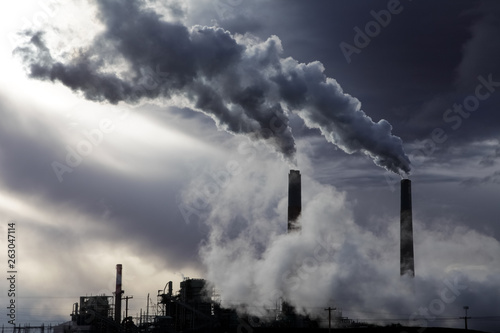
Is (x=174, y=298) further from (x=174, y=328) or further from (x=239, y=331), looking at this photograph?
(x=239, y=331)

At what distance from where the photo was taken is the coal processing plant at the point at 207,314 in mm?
81500

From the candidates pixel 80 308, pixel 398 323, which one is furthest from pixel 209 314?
pixel 398 323

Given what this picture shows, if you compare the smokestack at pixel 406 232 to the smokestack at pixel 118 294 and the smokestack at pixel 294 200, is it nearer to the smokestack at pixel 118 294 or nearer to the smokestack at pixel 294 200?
the smokestack at pixel 294 200

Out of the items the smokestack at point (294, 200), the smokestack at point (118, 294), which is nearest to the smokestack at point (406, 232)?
the smokestack at point (294, 200)

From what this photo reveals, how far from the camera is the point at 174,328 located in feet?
271

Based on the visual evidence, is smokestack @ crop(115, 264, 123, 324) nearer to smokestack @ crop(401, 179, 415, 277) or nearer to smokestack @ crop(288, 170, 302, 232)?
smokestack @ crop(288, 170, 302, 232)

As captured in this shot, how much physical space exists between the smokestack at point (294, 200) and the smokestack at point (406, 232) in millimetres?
14731

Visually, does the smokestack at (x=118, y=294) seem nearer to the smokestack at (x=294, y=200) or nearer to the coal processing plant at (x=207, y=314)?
the coal processing plant at (x=207, y=314)

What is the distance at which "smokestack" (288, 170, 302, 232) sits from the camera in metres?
86.8

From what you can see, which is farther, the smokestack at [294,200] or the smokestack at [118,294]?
the smokestack at [118,294]

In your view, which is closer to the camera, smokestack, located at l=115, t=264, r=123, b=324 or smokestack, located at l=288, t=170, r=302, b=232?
smokestack, located at l=288, t=170, r=302, b=232

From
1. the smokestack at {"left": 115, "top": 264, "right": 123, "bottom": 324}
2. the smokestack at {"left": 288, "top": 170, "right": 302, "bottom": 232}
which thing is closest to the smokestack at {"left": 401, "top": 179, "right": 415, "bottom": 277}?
the smokestack at {"left": 288, "top": 170, "right": 302, "bottom": 232}

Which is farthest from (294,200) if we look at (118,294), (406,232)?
(118,294)

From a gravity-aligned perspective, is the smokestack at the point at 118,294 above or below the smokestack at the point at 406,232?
below
